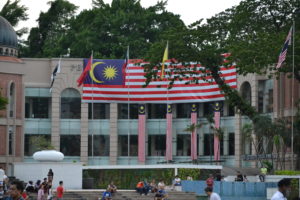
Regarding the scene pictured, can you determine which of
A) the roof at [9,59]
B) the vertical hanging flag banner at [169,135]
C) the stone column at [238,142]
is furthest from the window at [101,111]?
the stone column at [238,142]

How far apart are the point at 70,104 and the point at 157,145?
30.1 feet

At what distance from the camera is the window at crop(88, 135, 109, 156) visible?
281ft

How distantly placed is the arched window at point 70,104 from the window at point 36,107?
1.49 m

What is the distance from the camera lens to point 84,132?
A: 279 feet

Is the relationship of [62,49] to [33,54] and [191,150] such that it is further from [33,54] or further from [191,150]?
[191,150]

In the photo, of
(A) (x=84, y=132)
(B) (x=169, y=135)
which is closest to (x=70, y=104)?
(A) (x=84, y=132)

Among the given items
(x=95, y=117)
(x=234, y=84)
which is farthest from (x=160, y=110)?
(x=234, y=84)

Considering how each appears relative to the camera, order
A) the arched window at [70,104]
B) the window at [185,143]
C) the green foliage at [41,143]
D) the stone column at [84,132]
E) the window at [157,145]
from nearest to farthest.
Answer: the green foliage at [41,143]
the stone column at [84,132]
the arched window at [70,104]
the window at [157,145]
the window at [185,143]

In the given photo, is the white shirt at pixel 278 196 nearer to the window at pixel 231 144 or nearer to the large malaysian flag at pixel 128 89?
the large malaysian flag at pixel 128 89

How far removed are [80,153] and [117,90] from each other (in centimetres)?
733

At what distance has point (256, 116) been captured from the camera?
58688mm

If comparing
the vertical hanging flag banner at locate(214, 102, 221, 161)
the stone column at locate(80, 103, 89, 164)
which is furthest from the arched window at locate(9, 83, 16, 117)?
the vertical hanging flag banner at locate(214, 102, 221, 161)

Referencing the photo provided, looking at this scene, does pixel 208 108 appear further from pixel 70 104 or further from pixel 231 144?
pixel 70 104

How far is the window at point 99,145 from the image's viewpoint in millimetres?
85750
